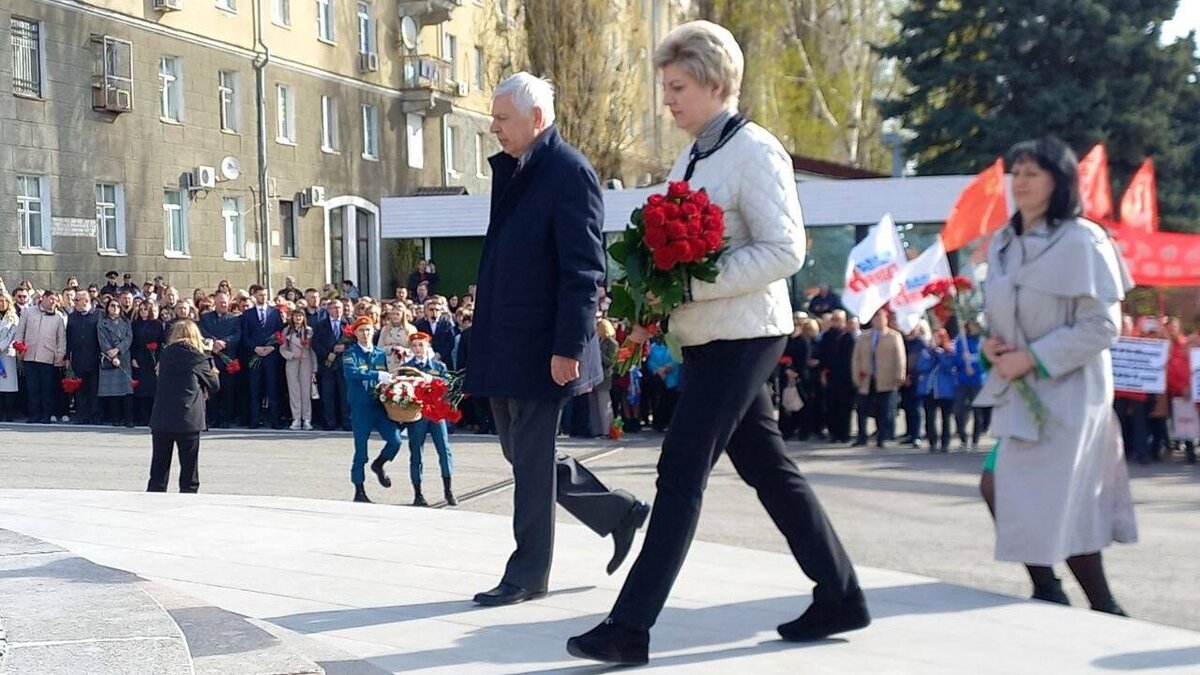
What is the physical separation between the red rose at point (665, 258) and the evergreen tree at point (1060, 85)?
31.6m

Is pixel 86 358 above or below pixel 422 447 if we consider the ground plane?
above

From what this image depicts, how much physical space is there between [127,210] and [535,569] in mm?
26896

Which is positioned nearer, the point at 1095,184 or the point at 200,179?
the point at 1095,184

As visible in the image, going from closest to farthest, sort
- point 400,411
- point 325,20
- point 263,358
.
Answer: point 400,411, point 263,358, point 325,20

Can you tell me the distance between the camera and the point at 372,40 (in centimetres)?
4094

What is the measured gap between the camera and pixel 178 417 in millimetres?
11531

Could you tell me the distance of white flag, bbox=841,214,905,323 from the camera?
18.1 meters

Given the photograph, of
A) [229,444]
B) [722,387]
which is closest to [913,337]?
[229,444]

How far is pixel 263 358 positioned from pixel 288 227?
16809 mm

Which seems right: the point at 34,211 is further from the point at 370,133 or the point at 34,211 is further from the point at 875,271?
the point at 875,271

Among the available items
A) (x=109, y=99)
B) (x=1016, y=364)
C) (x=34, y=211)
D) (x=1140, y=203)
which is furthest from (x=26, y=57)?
(x=1016, y=364)

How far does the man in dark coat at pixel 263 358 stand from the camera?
68.0 feet

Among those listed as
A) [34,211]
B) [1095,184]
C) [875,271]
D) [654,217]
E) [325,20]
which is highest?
[325,20]

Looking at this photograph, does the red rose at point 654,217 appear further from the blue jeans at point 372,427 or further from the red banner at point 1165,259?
the red banner at point 1165,259
